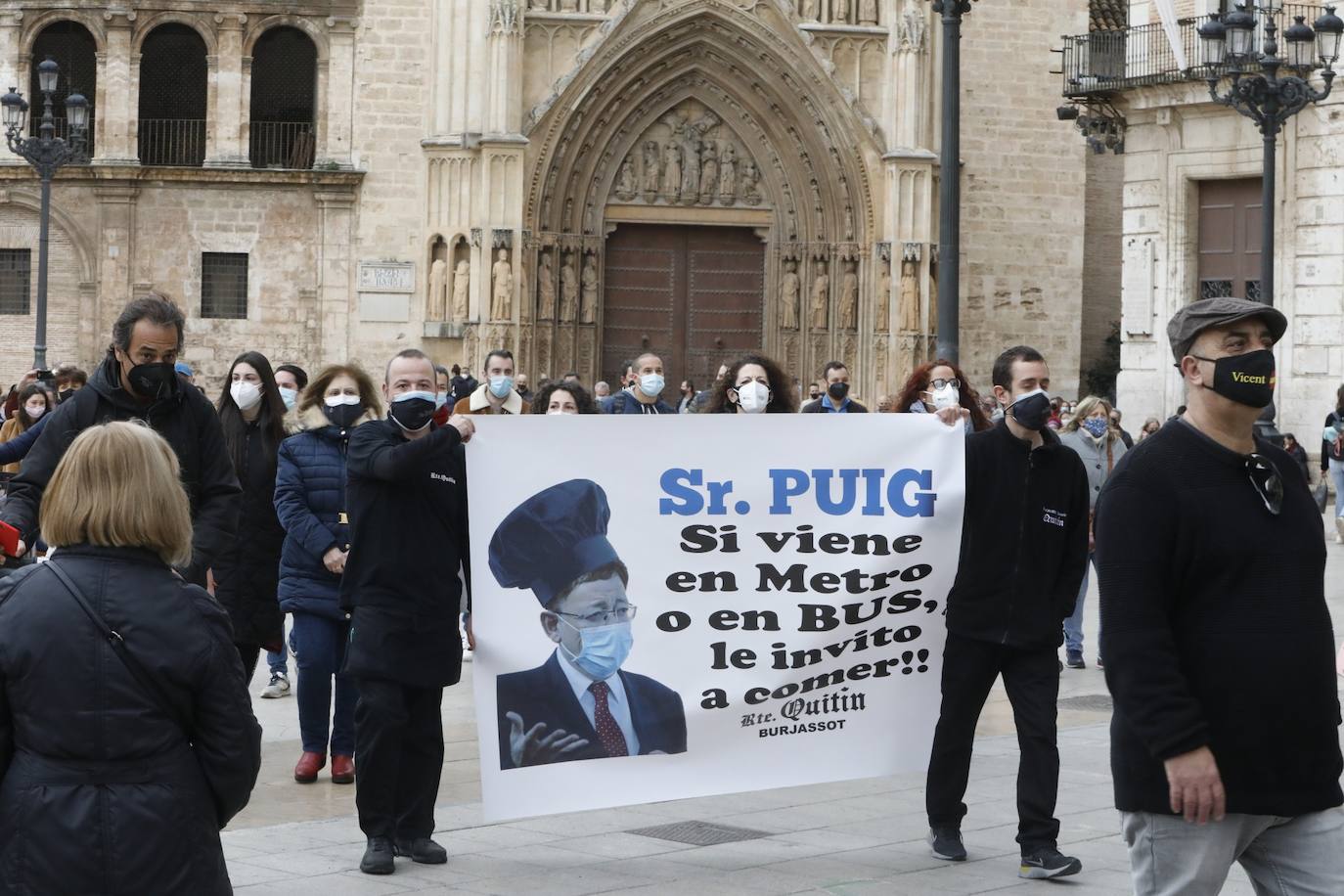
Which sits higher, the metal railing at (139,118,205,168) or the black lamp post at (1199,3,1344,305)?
the metal railing at (139,118,205,168)

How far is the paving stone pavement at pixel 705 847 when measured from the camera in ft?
24.0

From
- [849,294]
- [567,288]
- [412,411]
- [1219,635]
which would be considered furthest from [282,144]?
[1219,635]

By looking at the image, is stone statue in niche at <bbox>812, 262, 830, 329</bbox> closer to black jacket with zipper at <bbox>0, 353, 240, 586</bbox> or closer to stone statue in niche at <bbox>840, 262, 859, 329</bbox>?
stone statue in niche at <bbox>840, 262, 859, 329</bbox>

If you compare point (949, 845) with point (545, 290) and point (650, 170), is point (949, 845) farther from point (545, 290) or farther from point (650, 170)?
point (650, 170)

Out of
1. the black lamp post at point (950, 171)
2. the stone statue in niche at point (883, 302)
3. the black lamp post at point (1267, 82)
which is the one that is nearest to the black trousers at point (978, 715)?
the black lamp post at point (950, 171)

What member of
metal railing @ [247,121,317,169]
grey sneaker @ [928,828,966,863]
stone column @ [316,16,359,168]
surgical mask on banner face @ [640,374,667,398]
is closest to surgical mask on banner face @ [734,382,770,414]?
grey sneaker @ [928,828,966,863]

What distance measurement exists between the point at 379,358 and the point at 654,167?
5.54m

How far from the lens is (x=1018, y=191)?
34594 millimetres

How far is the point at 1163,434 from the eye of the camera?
191 inches

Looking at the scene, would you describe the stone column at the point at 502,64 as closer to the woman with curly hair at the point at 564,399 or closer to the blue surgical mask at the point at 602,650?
the woman with curly hair at the point at 564,399

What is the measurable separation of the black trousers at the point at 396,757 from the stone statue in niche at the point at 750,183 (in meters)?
26.8

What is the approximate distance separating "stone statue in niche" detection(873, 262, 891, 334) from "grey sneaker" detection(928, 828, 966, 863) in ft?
83.0

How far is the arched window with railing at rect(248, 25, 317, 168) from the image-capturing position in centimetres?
3256

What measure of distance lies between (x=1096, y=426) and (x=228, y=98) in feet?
68.7
